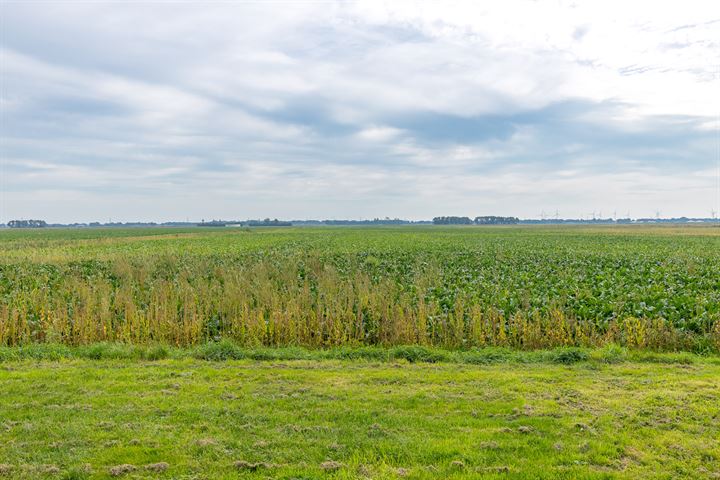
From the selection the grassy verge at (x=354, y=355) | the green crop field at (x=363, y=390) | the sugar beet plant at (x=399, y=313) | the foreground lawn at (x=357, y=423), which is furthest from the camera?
the sugar beet plant at (x=399, y=313)

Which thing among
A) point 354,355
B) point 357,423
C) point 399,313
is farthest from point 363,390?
point 399,313

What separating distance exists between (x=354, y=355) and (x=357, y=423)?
417 centimetres

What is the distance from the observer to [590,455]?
5.16 meters

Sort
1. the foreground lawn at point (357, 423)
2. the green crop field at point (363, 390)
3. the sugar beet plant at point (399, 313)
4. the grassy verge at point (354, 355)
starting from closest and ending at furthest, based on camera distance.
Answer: the foreground lawn at point (357, 423) < the green crop field at point (363, 390) < the grassy verge at point (354, 355) < the sugar beet plant at point (399, 313)

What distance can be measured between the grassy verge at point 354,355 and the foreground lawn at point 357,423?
1.09 metres

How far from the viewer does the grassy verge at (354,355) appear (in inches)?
386

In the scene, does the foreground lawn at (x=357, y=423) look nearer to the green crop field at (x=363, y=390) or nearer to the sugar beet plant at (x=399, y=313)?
the green crop field at (x=363, y=390)

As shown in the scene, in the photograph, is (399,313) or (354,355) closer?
(354,355)

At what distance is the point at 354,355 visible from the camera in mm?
10188

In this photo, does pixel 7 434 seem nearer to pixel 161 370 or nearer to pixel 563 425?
pixel 161 370

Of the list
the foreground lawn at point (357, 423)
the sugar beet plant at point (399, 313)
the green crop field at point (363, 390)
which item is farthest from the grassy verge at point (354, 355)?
the sugar beet plant at point (399, 313)

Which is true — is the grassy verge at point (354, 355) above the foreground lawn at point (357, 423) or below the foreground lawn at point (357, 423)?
below

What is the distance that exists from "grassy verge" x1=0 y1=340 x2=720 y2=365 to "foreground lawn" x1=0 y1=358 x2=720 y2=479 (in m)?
1.09

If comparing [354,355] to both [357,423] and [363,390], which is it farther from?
[357,423]
